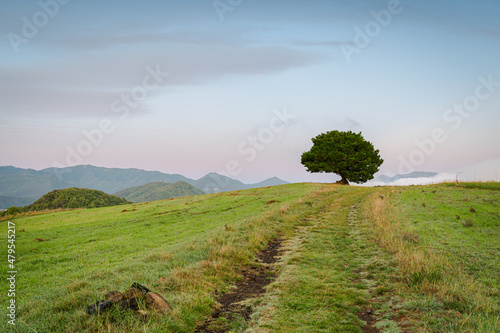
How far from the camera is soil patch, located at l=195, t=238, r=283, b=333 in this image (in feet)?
23.2

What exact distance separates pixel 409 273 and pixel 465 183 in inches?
1560

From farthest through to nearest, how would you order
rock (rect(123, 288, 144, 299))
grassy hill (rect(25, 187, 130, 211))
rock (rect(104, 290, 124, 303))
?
grassy hill (rect(25, 187, 130, 211)) < rock (rect(123, 288, 144, 299)) < rock (rect(104, 290, 124, 303))

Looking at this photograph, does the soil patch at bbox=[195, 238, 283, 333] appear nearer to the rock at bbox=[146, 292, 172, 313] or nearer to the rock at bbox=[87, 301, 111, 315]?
the rock at bbox=[146, 292, 172, 313]

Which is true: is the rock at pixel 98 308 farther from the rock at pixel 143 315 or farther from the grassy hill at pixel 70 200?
the grassy hill at pixel 70 200

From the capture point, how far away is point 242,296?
8805 mm

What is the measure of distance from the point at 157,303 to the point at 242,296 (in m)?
2.87

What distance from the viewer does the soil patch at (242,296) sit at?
708 cm

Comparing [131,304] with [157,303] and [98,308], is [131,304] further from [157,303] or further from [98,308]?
[98,308]

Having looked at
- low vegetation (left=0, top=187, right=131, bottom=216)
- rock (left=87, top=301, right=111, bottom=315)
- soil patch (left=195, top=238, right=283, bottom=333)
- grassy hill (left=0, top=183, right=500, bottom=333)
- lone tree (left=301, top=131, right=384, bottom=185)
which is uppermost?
lone tree (left=301, top=131, right=384, bottom=185)

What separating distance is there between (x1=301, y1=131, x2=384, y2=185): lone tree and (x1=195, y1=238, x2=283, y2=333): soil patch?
57.4 m

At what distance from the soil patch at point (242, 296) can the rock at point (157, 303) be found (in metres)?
1.06

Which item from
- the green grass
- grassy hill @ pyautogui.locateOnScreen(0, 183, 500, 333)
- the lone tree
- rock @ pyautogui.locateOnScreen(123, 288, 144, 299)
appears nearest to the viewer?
the green grass

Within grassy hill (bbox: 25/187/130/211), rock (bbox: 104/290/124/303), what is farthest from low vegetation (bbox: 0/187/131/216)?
rock (bbox: 104/290/124/303)

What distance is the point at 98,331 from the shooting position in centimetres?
604
